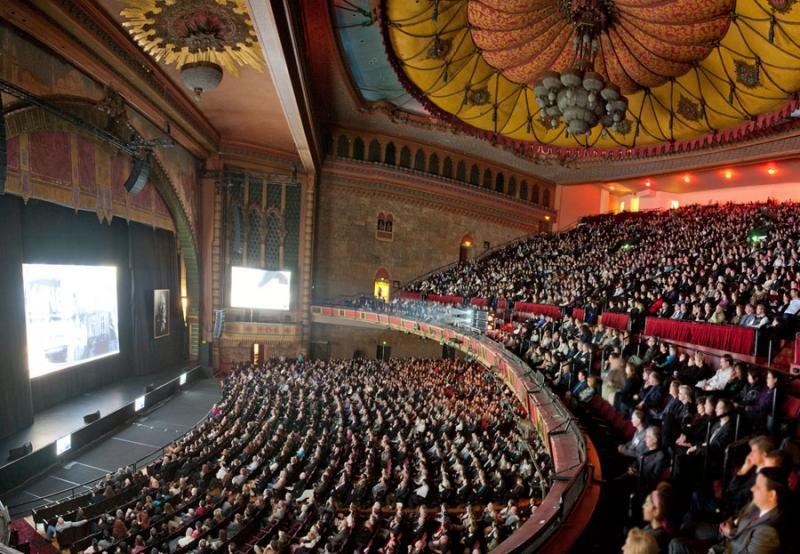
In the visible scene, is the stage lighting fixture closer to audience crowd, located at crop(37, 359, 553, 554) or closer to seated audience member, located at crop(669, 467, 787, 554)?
audience crowd, located at crop(37, 359, 553, 554)

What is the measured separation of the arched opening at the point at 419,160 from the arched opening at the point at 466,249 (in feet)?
13.6

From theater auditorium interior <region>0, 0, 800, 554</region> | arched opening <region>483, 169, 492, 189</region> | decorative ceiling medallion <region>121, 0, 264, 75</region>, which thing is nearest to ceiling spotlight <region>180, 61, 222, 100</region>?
theater auditorium interior <region>0, 0, 800, 554</region>

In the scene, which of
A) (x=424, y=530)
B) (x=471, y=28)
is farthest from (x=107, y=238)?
(x=424, y=530)

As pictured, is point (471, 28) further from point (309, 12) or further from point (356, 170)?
point (356, 170)

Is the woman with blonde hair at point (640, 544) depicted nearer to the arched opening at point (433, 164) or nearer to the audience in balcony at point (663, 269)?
the audience in balcony at point (663, 269)

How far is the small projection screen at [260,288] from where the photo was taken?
20906 millimetres

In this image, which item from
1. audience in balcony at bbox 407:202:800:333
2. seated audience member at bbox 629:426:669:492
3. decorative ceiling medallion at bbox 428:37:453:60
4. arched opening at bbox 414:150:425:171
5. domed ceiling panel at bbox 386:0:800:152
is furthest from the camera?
arched opening at bbox 414:150:425:171

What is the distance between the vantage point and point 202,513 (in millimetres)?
8008

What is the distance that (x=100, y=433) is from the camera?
480 inches

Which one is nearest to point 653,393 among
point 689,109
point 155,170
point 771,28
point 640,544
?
point 640,544

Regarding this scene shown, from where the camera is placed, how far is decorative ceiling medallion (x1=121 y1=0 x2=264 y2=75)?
9.55m

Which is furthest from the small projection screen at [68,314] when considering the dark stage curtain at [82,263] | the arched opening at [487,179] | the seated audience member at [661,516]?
the arched opening at [487,179]

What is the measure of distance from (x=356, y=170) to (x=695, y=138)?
13.7 meters

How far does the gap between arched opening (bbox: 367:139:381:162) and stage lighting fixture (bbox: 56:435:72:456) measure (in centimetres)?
1622
